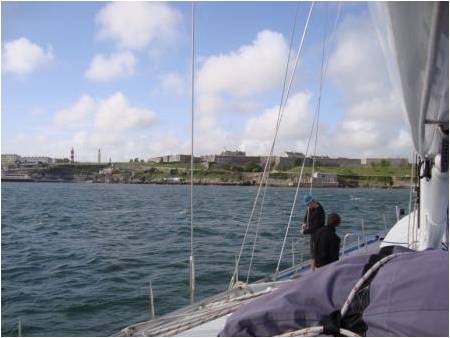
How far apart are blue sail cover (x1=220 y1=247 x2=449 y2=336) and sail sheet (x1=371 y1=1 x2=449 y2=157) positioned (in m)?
0.77

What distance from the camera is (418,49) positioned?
5.48ft

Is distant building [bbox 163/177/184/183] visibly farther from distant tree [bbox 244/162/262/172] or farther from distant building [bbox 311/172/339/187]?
distant building [bbox 311/172/339/187]

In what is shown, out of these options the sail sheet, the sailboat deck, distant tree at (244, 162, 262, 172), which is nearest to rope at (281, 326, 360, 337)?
the sailboat deck

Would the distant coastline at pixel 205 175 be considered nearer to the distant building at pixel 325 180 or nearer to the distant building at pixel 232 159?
the distant building at pixel 325 180

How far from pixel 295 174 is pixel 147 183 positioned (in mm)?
45774

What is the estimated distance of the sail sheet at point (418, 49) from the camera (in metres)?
1.48

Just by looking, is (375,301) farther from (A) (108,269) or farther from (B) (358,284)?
(A) (108,269)

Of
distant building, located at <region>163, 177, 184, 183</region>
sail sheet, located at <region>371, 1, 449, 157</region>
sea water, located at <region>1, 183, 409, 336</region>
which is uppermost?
sail sheet, located at <region>371, 1, 449, 157</region>

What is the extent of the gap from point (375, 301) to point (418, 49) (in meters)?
1.10

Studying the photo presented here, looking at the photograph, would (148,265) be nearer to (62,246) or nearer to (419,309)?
(62,246)

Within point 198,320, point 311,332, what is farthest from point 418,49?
point 198,320

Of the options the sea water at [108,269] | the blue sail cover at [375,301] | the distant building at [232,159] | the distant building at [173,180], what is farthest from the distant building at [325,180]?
the blue sail cover at [375,301]

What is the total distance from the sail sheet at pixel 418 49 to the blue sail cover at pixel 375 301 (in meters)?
0.77

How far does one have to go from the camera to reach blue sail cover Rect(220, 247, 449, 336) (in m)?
1.86
